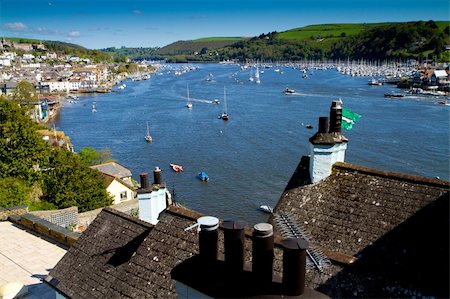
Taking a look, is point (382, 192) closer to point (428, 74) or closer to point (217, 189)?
point (217, 189)

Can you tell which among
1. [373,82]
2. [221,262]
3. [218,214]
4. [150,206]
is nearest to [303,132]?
[218,214]

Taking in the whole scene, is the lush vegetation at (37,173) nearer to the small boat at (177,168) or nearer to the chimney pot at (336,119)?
the small boat at (177,168)

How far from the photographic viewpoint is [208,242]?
15.5ft

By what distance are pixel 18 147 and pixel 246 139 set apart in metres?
35.4

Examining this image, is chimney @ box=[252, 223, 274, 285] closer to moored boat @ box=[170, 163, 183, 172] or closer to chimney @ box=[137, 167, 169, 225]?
chimney @ box=[137, 167, 169, 225]

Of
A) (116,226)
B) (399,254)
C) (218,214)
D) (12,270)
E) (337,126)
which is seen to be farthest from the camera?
(218,214)

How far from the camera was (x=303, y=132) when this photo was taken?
6538cm

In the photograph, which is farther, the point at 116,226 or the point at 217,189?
the point at 217,189

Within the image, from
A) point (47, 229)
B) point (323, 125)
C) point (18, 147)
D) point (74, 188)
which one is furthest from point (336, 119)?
point (18, 147)

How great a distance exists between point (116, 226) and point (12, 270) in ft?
23.8

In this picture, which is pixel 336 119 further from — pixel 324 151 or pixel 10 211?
pixel 10 211

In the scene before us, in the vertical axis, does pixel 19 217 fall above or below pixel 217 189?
above

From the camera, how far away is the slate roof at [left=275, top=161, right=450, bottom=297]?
6082 mm

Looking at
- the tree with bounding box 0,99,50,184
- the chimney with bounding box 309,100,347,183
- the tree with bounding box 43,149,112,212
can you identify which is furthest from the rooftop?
the tree with bounding box 0,99,50,184
